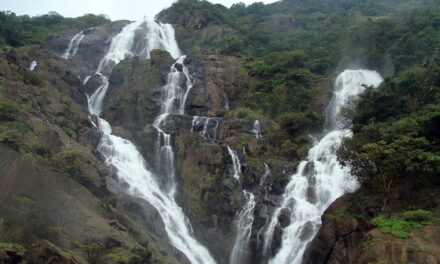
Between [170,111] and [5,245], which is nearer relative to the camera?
[5,245]

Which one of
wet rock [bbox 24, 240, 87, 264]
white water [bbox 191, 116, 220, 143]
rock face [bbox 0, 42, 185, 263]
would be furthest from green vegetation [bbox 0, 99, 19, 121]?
white water [bbox 191, 116, 220, 143]

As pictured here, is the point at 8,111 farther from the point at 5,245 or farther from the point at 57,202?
the point at 5,245

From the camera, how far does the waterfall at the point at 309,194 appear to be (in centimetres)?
2655

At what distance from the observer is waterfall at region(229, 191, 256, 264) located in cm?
2838

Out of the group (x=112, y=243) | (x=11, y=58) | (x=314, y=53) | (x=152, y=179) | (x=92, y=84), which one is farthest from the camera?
(x=314, y=53)

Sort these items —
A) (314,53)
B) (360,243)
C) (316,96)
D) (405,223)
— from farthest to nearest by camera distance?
1. (314,53)
2. (316,96)
3. (360,243)
4. (405,223)

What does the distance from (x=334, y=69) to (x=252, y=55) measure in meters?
10.7

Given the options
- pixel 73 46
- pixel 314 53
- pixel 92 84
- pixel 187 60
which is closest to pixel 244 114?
pixel 187 60

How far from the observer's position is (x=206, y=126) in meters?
37.8

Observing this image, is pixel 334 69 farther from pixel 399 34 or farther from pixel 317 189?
pixel 317 189

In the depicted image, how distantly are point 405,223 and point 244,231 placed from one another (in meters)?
11.2

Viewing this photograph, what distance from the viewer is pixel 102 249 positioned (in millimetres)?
21109

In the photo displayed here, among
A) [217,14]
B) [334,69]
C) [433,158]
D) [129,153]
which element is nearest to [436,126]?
[433,158]

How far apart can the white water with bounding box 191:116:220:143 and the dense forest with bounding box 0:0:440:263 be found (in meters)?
1.29
